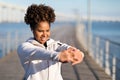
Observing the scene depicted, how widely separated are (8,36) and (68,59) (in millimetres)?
14264

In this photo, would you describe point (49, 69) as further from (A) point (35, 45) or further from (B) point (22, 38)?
(B) point (22, 38)

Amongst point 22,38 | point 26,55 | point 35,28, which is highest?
point 35,28

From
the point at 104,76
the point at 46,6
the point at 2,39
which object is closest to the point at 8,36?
the point at 2,39

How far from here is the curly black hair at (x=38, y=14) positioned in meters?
2.38

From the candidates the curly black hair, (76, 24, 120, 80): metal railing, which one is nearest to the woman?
the curly black hair

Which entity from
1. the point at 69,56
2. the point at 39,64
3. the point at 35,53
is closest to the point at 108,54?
the point at 39,64

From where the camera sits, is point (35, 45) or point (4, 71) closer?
point (35, 45)

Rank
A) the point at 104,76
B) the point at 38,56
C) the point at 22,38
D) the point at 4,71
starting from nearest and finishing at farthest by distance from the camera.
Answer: the point at 38,56 < the point at 104,76 < the point at 4,71 < the point at 22,38

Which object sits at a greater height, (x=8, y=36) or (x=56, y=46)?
(x=56, y=46)

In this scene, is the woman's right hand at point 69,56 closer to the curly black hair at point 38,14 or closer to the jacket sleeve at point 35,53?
the jacket sleeve at point 35,53

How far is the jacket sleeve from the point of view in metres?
2.05

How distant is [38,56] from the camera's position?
213 centimetres

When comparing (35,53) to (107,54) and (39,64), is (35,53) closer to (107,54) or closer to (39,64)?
(39,64)

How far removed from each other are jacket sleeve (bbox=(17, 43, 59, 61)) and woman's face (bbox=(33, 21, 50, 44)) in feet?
0.27
